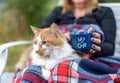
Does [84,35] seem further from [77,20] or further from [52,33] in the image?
[77,20]

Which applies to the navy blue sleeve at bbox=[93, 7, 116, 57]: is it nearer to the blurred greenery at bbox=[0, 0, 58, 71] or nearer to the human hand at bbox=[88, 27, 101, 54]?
the human hand at bbox=[88, 27, 101, 54]

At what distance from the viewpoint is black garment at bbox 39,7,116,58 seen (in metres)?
2.98

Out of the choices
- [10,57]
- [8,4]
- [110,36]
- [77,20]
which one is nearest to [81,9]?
[77,20]

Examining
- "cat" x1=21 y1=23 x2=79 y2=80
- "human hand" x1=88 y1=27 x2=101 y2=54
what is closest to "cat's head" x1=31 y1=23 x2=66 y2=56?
"cat" x1=21 y1=23 x2=79 y2=80

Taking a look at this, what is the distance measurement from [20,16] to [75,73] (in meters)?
2.88

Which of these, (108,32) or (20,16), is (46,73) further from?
(20,16)

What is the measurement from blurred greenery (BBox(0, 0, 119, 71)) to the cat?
2.43 m

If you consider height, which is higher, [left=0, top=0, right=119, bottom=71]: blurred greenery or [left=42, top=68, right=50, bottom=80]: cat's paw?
[left=0, top=0, right=119, bottom=71]: blurred greenery

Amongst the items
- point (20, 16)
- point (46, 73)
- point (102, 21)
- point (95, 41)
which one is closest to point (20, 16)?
point (20, 16)

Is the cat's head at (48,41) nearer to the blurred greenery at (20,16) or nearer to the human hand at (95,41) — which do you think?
the human hand at (95,41)

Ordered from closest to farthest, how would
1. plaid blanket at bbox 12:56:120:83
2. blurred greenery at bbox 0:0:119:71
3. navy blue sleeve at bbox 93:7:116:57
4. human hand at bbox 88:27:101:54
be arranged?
plaid blanket at bbox 12:56:120:83 → human hand at bbox 88:27:101:54 → navy blue sleeve at bbox 93:7:116:57 → blurred greenery at bbox 0:0:119:71

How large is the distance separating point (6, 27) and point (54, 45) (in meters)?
2.85

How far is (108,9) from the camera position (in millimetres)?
3242

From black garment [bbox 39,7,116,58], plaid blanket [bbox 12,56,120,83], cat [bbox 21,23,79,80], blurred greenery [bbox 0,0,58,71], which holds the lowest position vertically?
plaid blanket [bbox 12,56,120,83]
